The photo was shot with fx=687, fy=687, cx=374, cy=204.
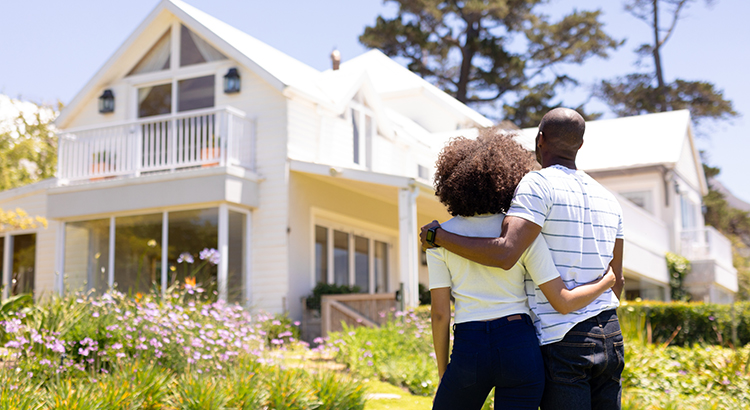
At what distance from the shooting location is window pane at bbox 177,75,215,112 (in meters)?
13.1

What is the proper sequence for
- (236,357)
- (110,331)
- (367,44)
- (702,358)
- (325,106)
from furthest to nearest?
(367,44), (325,106), (702,358), (236,357), (110,331)

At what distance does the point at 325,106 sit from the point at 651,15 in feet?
73.8

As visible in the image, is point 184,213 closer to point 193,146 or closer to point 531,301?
point 193,146

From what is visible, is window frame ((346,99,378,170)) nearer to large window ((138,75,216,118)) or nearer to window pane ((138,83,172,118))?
large window ((138,75,216,118))

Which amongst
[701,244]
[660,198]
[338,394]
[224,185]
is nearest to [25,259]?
[224,185]

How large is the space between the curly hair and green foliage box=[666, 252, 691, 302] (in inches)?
645

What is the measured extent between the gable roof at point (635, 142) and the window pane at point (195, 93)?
7812 mm

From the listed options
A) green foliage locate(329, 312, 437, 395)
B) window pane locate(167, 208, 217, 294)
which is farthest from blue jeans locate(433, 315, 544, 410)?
window pane locate(167, 208, 217, 294)

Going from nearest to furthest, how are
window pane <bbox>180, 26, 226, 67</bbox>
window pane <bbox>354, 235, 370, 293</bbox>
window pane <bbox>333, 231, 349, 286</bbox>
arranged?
window pane <bbox>180, 26, 226, 67</bbox> → window pane <bbox>333, 231, 349, 286</bbox> → window pane <bbox>354, 235, 370, 293</bbox>

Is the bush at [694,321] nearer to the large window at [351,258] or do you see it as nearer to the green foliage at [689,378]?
the green foliage at [689,378]

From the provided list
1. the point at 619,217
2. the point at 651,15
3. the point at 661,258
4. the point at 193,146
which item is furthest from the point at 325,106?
the point at 651,15

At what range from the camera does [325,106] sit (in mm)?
13125

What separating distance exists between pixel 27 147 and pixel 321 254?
10.7m

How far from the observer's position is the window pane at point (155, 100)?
1354 centimetres
